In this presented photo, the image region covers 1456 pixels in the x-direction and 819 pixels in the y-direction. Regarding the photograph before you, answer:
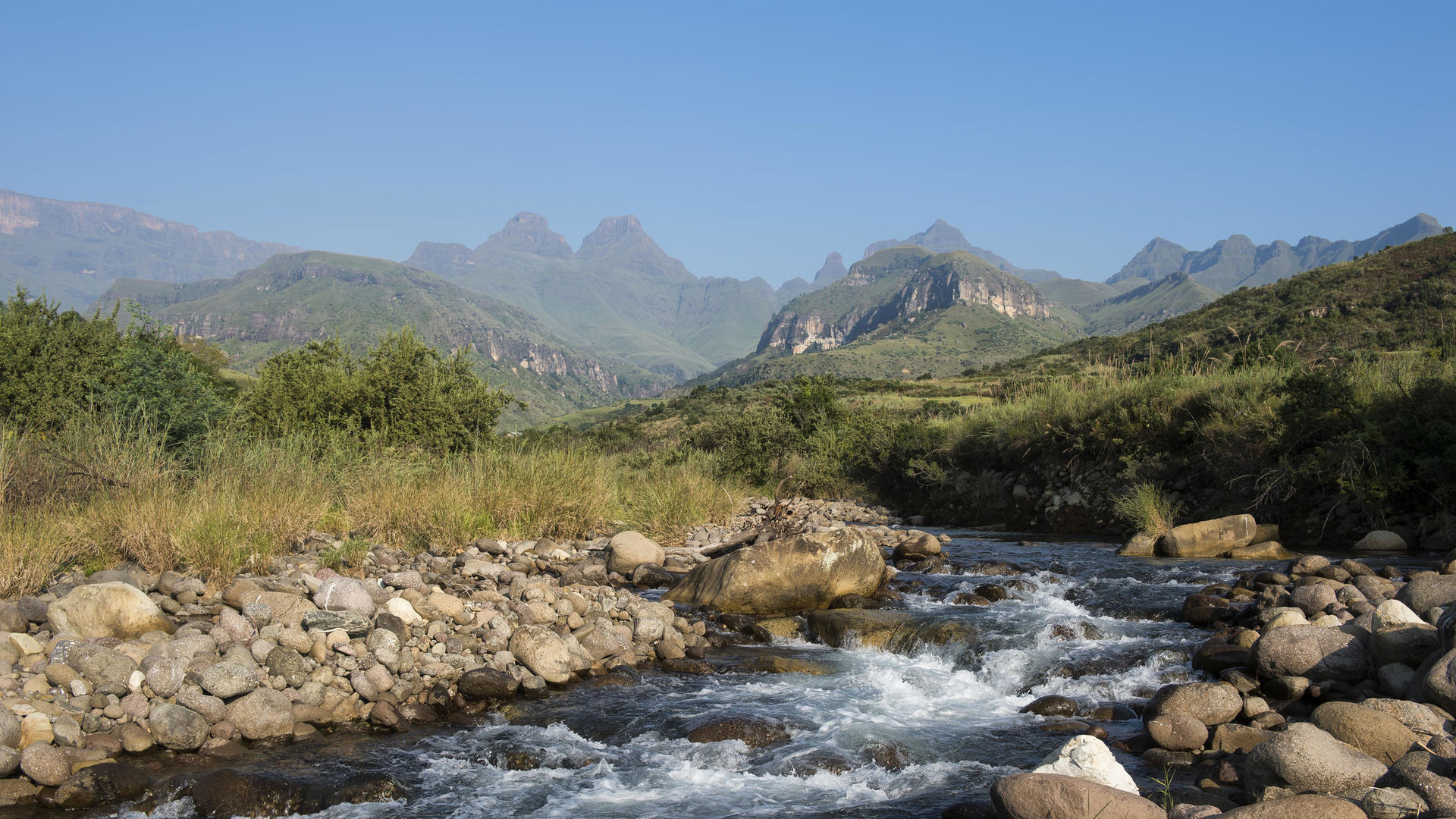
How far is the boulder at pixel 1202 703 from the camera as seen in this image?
20.7ft

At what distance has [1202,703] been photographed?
6383mm

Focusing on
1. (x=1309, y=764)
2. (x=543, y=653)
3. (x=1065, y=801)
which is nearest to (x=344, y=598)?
(x=543, y=653)

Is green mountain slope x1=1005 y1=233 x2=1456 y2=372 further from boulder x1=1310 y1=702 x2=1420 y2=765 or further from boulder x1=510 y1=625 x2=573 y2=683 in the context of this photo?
boulder x1=510 y1=625 x2=573 y2=683

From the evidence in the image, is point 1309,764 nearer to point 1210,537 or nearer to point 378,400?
point 1210,537

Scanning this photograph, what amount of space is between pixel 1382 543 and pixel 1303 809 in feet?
33.6

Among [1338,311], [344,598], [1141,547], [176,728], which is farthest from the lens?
[1338,311]

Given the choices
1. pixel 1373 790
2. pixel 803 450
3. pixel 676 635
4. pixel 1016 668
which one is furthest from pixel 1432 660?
pixel 803 450

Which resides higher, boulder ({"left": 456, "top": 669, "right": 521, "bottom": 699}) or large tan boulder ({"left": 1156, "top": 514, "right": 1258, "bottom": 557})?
large tan boulder ({"left": 1156, "top": 514, "right": 1258, "bottom": 557})

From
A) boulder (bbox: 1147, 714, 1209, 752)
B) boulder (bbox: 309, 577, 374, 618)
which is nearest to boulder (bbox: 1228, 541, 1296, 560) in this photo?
boulder (bbox: 1147, 714, 1209, 752)

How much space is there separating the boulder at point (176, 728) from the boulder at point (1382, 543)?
48.4 feet

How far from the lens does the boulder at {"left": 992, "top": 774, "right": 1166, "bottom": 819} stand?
4.43 meters

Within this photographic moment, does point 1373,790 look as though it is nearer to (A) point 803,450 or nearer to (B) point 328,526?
(B) point 328,526

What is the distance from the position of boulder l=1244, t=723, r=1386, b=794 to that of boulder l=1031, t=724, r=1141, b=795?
29.7 inches

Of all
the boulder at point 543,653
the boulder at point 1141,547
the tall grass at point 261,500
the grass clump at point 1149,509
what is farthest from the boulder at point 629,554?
the grass clump at point 1149,509
